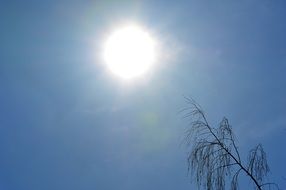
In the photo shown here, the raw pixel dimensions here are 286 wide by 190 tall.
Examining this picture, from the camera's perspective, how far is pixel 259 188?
4793 mm

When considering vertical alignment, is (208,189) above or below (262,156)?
below

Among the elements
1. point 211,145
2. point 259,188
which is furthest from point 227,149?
point 259,188

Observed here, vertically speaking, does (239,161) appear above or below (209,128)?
below

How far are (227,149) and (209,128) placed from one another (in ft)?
1.27

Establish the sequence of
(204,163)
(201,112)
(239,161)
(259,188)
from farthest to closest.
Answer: (201,112) → (204,163) → (239,161) → (259,188)

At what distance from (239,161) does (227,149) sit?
250 mm

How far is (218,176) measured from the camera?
543 centimetres

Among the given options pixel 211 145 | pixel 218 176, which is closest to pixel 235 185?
pixel 218 176

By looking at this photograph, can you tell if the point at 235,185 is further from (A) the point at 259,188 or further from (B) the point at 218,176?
(A) the point at 259,188

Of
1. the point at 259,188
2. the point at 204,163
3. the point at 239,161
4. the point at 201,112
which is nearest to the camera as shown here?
the point at 259,188

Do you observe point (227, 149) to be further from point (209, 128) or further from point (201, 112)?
point (201, 112)

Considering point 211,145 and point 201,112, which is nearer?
point 211,145

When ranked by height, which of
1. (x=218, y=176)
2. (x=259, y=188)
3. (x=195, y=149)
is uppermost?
(x=195, y=149)

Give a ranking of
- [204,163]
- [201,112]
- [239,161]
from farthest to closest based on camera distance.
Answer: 1. [201,112]
2. [204,163]
3. [239,161]
